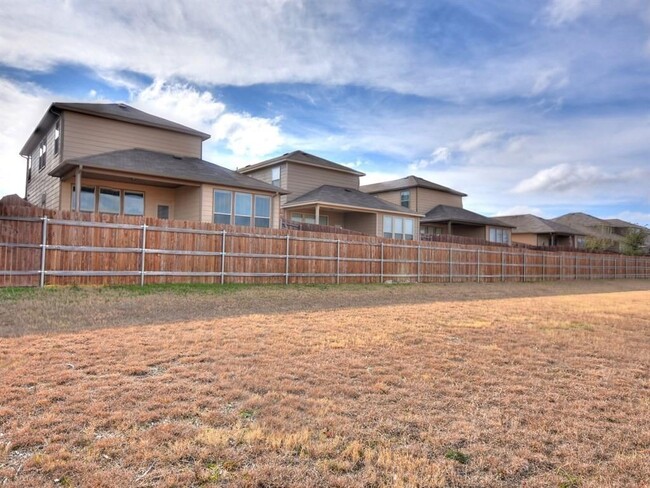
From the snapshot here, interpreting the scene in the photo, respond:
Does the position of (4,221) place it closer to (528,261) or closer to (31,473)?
(31,473)

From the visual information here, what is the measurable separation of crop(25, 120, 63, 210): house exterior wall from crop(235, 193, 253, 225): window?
21.6 ft

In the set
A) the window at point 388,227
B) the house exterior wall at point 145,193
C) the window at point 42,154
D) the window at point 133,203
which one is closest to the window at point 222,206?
the house exterior wall at point 145,193

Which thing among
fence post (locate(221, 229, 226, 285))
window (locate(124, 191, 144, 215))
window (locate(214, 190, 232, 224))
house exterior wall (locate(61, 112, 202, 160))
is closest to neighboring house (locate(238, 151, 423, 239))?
window (locate(214, 190, 232, 224))

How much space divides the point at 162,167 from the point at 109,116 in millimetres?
3280

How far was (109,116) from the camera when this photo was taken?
17062 mm

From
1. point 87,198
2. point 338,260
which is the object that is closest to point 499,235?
point 338,260

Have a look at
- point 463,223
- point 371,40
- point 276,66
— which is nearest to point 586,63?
point 371,40

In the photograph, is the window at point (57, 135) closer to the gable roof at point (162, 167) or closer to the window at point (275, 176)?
the gable roof at point (162, 167)

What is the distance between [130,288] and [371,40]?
31.8 feet

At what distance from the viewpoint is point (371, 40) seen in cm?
1288

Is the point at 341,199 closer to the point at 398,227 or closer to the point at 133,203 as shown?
the point at 398,227

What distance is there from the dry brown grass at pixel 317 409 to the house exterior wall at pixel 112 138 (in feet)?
39.5

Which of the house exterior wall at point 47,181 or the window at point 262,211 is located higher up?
the house exterior wall at point 47,181

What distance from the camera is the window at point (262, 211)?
728 inches
